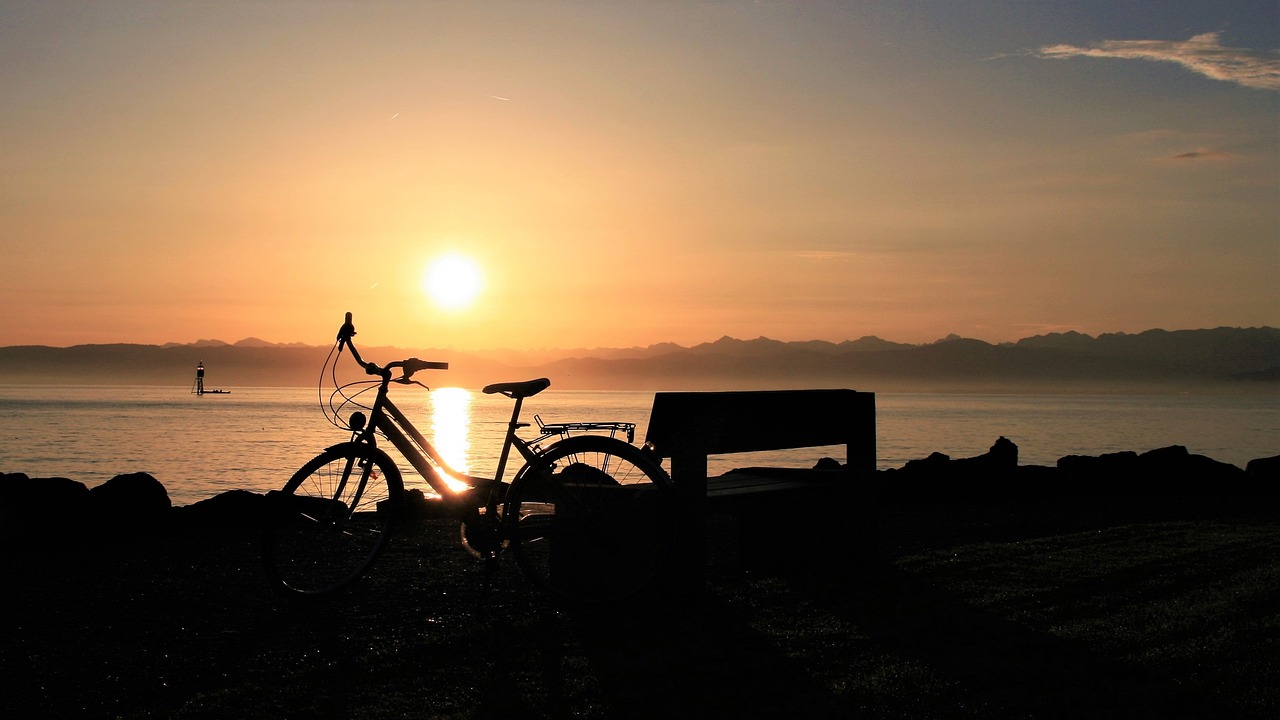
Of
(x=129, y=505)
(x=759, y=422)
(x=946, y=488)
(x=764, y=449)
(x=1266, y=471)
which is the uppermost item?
(x=759, y=422)

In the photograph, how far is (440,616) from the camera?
5.95 metres

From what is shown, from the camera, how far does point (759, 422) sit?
661cm

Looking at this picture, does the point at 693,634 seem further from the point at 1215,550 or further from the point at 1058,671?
the point at 1215,550

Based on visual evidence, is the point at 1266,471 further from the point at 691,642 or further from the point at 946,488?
the point at 691,642

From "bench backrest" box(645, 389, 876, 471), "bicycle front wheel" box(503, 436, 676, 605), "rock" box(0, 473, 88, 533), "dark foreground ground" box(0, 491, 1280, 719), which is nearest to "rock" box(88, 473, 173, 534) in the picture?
"rock" box(0, 473, 88, 533)

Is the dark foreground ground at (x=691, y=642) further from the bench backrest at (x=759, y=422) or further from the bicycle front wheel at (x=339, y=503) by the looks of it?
the bench backrest at (x=759, y=422)

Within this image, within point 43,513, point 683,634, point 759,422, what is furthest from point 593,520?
point 43,513

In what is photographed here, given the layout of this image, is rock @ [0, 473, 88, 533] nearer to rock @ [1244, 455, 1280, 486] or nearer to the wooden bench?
the wooden bench

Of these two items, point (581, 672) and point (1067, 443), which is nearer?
point (581, 672)

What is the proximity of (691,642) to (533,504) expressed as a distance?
1597 mm

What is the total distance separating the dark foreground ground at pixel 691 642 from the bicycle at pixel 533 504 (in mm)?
280

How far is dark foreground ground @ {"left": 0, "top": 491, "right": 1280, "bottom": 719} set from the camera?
4207 mm

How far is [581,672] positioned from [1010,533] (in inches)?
268

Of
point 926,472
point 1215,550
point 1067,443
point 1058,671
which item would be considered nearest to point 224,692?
point 1058,671
